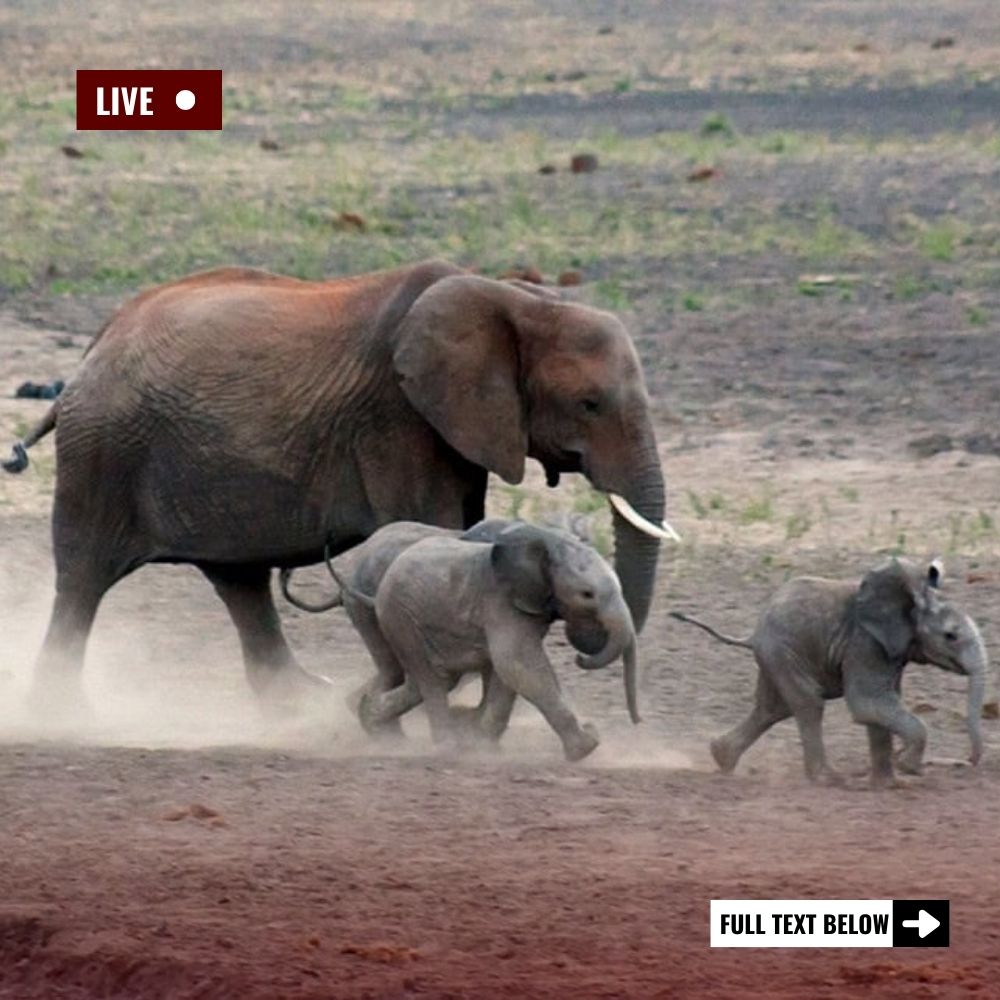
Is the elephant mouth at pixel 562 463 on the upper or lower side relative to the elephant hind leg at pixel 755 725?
upper

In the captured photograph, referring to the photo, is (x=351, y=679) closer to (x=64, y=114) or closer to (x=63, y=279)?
(x=63, y=279)

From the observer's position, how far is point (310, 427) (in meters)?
11.0

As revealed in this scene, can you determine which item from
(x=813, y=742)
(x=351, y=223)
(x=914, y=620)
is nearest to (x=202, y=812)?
(x=813, y=742)

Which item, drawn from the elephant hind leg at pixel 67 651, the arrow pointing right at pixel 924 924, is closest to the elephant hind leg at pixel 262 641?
the elephant hind leg at pixel 67 651

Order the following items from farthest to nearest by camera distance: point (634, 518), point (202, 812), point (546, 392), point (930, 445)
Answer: point (930, 445)
point (546, 392)
point (634, 518)
point (202, 812)

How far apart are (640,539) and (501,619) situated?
3.16ft

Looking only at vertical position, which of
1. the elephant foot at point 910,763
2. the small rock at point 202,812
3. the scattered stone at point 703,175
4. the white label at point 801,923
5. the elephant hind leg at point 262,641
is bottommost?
the scattered stone at point 703,175

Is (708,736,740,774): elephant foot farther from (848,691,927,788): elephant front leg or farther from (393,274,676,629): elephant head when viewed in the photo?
(393,274,676,629): elephant head

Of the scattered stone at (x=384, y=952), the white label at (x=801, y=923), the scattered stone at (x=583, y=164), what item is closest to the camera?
the scattered stone at (x=384, y=952)

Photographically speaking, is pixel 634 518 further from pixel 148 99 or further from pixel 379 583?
pixel 148 99

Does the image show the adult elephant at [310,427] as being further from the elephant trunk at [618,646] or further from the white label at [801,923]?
the white label at [801,923]

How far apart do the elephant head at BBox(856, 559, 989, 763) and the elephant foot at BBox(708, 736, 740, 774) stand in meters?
0.57

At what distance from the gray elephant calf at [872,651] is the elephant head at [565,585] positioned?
412mm

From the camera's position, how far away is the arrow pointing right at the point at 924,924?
310 inches
